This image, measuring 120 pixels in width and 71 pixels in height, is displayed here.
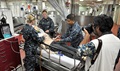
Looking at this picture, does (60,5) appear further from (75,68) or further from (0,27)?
(75,68)

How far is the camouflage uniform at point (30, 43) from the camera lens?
1683mm

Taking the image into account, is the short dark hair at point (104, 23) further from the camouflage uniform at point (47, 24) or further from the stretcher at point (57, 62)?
the camouflage uniform at point (47, 24)

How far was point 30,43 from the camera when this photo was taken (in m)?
1.82

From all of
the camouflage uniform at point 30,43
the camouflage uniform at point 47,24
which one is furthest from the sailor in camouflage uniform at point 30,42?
the camouflage uniform at point 47,24

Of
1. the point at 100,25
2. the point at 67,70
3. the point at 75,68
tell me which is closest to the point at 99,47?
the point at 100,25

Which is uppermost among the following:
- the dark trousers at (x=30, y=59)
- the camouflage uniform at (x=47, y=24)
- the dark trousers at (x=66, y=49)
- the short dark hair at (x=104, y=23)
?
the short dark hair at (x=104, y=23)

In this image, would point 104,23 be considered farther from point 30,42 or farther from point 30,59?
point 30,59

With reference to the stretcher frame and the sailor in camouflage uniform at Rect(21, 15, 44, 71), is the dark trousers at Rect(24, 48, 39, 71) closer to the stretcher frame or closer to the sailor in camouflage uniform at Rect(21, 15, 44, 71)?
the sailor in camouflage uniform at Rect(21, 15, 44, 71)

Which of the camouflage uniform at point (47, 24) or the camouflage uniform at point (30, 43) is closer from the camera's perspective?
the camouflage uniform at point (30, 43)

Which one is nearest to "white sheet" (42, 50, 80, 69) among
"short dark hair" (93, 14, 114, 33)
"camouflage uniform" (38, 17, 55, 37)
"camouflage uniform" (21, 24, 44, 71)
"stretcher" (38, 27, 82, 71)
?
"stretcher" (38, 27, 82, 71)

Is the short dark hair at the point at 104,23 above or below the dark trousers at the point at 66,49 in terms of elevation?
above

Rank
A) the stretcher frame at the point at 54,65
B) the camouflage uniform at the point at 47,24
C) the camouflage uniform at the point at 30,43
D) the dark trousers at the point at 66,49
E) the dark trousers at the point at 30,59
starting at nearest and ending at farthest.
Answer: the stretcher frame at the point at 54,65 < the dark trousers at the point at 66,49 < the camouflage uniform at the point at 30,43 < the dark trousers at the point at 30,59 < the camouflage uniform at the point at 47,24

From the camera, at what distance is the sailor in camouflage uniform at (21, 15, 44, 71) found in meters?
1.68

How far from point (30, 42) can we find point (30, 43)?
2cm
